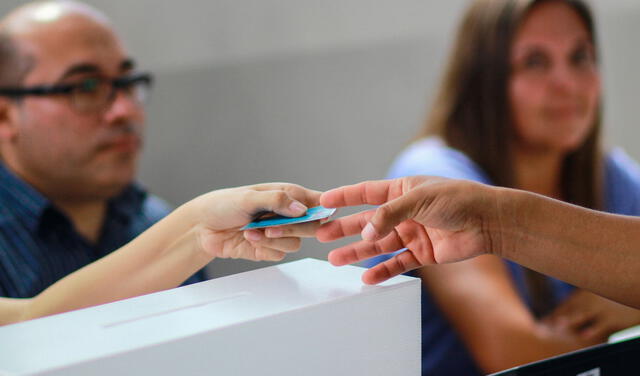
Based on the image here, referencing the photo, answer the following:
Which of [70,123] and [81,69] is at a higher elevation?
[81,69]

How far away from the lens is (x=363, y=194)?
96 cm

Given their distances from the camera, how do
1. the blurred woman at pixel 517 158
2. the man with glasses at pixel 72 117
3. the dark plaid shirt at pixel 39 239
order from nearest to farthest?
the dark plaid shirt at pixel 39 239 → the blurred woman at pixel 517 158 → the man with glasses at pixel 72 117

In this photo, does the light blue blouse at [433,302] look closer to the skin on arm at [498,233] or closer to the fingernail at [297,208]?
the skin on arm at [498,233]

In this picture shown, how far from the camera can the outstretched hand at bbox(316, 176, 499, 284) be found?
0.86 meters

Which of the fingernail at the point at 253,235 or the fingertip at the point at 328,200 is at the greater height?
the fingertip at the point at 328,200

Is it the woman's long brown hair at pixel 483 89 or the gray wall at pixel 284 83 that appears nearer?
the woman's long brown hair at pixel 483 89

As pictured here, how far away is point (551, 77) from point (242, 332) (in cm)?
152

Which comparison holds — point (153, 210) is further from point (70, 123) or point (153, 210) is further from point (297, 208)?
point (297, 208)

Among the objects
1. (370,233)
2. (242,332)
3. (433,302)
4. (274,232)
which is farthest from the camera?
(433,302)

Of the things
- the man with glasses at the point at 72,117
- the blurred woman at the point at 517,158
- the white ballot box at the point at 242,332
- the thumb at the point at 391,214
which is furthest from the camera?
the man with glasses at the point at 72,117

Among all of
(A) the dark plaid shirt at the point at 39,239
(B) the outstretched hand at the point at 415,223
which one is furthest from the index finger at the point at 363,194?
(A) the dark plaid shirt at the point at 39,239

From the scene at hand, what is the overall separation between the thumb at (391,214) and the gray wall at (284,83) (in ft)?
7.00

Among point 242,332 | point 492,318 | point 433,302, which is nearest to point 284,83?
point 433,302

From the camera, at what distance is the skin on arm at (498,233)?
0.91 metres
